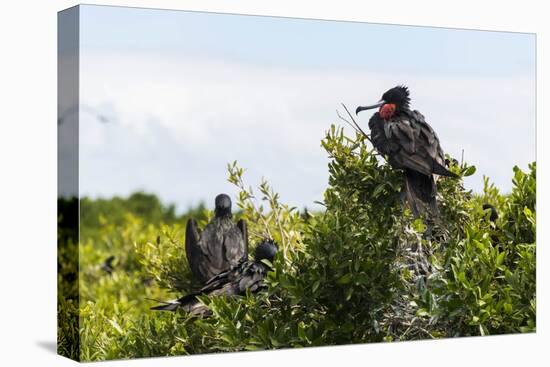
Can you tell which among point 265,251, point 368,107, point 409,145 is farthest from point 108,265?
point 409,145

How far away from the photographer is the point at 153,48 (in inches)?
269

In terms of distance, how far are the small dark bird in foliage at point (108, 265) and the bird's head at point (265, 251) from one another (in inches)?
42.9

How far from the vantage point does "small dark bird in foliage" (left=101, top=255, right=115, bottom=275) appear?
7.59 m

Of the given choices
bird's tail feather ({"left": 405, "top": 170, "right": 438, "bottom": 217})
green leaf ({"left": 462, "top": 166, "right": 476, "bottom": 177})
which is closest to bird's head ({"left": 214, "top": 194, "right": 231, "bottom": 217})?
bird's tail feather ({"left": 405, "top": 170, "right": 438, "bottom": 217})

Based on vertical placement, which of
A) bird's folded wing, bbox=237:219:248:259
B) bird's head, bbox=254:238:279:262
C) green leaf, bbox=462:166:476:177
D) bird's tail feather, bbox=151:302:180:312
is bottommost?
bird's tail feather, bbox=151:302:180:312

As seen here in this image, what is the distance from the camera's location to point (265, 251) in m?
7.15

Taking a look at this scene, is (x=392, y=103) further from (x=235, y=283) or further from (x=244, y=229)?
(x=235, y=283)

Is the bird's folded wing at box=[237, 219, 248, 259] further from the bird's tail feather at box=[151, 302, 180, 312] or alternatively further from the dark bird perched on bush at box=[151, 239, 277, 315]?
the bird's tail feather at box=[151, 302, 180, 312]

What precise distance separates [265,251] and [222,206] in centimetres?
40

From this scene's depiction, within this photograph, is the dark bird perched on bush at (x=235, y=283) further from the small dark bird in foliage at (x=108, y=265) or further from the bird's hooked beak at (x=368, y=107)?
the bird's hooked beak at (x=368, y=107)

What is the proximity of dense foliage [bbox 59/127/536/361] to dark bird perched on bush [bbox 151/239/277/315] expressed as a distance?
0.20 ft

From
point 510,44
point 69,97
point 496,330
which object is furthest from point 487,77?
point 69,97

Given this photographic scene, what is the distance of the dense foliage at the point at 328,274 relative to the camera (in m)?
6.82

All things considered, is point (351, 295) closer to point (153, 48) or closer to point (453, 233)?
point (453, 233)
